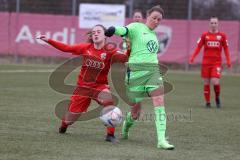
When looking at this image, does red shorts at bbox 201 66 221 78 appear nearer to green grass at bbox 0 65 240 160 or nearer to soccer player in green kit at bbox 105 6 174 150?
green grass at bbox 0 65 240 160

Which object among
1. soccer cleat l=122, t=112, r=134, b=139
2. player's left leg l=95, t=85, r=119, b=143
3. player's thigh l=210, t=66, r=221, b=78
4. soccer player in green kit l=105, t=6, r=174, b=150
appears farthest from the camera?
player's thigh l=210, t=66, r=221, b=78

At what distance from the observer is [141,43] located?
8211 mm

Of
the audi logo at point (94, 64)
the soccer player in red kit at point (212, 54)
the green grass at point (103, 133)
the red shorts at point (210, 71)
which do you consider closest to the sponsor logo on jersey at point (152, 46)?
the audi logo at point (94, 64)

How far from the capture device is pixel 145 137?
8836 millimetres

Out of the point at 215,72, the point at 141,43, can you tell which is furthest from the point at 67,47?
the point at 215,72

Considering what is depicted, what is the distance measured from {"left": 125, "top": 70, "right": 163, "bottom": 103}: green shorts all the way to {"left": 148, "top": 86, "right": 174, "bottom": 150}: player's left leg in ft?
0.24

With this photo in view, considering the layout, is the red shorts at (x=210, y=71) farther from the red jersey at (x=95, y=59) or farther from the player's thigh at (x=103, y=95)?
the player's thigh at (x=103, y=95)

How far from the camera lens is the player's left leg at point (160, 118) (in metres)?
7.77

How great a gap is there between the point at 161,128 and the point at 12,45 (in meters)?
24.6

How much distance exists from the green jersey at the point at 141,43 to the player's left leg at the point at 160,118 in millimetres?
403

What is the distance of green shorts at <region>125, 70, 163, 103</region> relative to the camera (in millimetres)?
8188

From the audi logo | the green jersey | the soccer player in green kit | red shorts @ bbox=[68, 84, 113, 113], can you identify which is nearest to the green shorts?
the soccer player in green kit

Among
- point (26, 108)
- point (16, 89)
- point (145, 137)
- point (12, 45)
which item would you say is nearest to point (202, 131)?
point (145, 137)

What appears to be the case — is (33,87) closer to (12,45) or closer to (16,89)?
(16,89)
